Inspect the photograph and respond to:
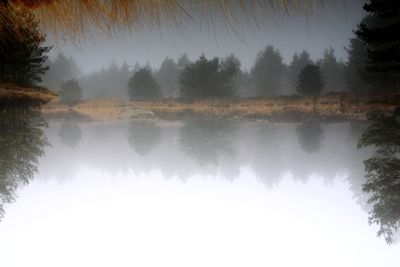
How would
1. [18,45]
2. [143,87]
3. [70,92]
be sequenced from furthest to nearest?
[70,92], [143,87], [18,45]

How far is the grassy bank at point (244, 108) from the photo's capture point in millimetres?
16422

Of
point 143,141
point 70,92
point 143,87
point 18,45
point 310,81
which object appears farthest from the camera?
point 70,92

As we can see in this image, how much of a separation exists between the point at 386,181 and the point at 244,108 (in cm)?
1451

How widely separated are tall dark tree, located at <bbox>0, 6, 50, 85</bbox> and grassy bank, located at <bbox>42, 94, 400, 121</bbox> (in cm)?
456

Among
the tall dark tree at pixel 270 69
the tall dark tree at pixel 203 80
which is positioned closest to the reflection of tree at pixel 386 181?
the tall dark tree at pixel 203 80

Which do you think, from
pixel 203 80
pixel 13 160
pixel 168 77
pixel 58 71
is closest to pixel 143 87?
pixel 203 80

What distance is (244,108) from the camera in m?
19.3

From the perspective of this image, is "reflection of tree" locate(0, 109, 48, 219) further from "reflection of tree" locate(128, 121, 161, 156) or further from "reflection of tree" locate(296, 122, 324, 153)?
"reflection of tree" locate(296, 122, 324, 153)

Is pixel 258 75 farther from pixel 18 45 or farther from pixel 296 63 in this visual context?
pixel 18 45

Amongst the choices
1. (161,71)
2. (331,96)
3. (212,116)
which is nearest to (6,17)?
(331,96)

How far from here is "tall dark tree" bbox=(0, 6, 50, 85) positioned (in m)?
0.68

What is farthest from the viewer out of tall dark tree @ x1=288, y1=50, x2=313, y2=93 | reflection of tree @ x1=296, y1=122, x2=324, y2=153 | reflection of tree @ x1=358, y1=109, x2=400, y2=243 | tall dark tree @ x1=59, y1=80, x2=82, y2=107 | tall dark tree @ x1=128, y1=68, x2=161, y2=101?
tall dark tree @ x1=288, y1=50, x2=313, y2=93

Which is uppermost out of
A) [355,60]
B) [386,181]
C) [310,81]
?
[355,60]

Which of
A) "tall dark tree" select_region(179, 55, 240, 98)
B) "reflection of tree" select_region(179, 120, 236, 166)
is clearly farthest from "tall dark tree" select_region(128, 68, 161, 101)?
"reflection of tree" select_region(179, 120, 236, 166)
